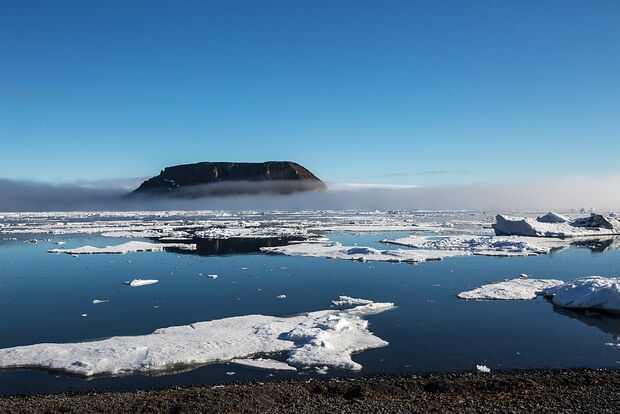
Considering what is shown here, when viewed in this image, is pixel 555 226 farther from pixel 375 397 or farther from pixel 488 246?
pixel 375 397

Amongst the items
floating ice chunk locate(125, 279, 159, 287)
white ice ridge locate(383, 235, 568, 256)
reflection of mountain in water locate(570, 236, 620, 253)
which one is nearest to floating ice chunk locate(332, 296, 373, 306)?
floating ice chunk locate(125, 279, 159, 287)

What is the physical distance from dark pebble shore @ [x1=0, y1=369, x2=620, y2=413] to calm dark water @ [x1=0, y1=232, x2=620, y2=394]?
556mm

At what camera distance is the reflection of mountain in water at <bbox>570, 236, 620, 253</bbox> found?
26.9m

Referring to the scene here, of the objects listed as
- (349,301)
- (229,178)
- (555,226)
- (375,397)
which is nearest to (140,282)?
(349,301)

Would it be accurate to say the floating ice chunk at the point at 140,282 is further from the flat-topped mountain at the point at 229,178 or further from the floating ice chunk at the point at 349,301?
the flat-topped mountain at the point at 229,178

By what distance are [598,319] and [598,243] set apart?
20994mm

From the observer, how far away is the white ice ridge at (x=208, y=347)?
26.7ft

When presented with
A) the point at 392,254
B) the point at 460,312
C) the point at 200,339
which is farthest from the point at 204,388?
the point at 392,254

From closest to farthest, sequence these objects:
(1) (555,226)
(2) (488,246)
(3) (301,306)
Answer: (3) (301,306), (2) (488,246), (1) (555,226)

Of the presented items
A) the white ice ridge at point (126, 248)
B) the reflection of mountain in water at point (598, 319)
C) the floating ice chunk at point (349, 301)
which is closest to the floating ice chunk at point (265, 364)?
the floating ice chunk at point (349, 301)

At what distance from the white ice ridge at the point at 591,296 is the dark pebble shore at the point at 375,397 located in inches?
194

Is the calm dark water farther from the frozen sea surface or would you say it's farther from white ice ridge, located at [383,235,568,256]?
white ice ridge, located at [383,235,568,256]

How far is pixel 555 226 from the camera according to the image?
1373 inches

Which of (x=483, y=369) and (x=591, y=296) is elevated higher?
(x=591, y=296)
